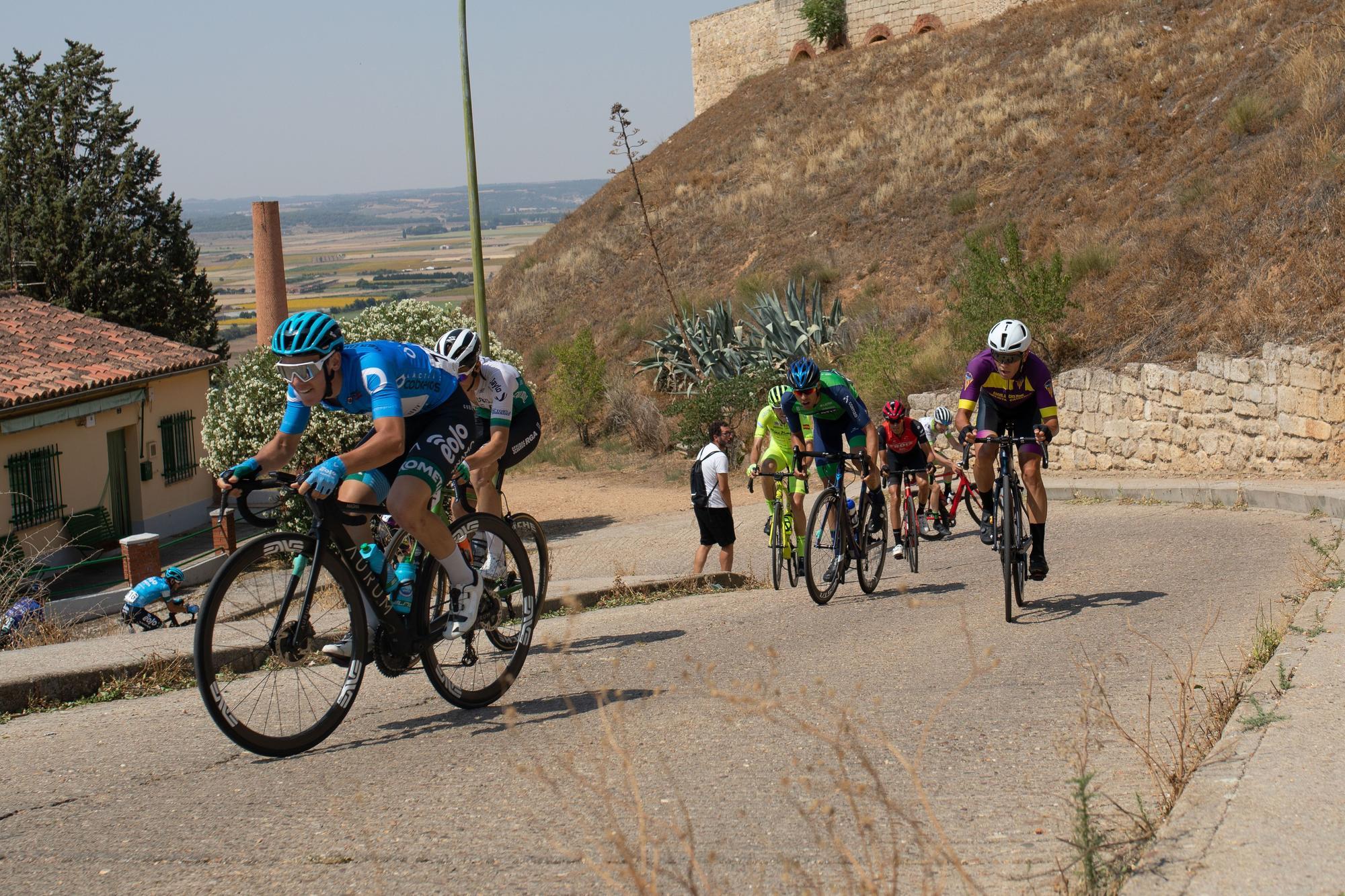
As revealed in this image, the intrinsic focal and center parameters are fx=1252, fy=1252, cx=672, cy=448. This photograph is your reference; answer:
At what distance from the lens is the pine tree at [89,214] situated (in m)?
35.4

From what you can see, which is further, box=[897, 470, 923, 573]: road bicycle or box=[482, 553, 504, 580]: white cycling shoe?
box=[897, 470, 923, 573]: road bicycle

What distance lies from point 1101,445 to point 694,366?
12502 mm

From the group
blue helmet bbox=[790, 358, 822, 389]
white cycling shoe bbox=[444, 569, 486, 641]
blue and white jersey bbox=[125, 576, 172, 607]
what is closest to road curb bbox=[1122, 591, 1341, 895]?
white cycling shoe bbox=[444, 569, 486, 641]

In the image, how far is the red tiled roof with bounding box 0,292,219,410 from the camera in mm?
21219

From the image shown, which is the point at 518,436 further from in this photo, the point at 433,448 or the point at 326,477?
the point at 326,477

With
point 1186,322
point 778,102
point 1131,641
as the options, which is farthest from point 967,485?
point 778,102

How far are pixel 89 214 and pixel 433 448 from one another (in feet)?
115

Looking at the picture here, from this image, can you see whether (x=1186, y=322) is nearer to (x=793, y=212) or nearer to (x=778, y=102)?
(x=793, y=212)

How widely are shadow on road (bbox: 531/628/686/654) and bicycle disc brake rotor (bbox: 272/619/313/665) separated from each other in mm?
1822

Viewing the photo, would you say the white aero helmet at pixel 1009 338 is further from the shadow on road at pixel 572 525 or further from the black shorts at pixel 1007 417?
the shadow on road at pixel 572 525

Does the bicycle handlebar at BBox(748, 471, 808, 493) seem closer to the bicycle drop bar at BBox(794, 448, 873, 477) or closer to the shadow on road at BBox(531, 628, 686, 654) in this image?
the bicycle drop bar at BBox(794, 448, 873, 477)

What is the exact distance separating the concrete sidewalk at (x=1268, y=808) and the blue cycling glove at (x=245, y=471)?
377 cm

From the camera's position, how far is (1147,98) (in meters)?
33.4

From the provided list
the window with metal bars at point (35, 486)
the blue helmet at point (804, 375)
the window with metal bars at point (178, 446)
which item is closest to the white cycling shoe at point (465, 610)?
the blue helmet at point (804, 375)
